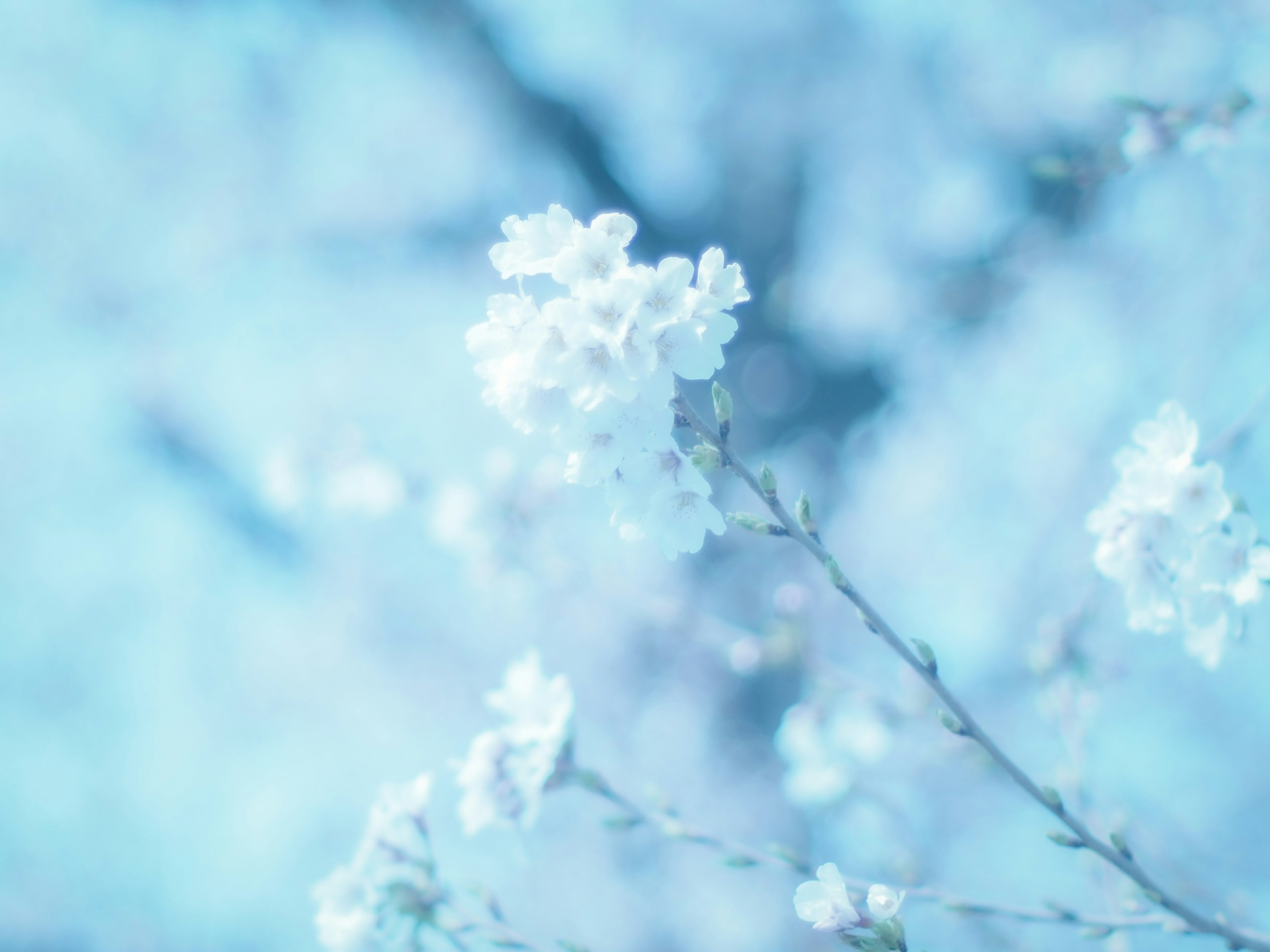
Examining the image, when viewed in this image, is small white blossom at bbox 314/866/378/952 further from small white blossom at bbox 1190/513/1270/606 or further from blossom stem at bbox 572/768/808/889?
small white blossom at bbox 1190/513/1270/606

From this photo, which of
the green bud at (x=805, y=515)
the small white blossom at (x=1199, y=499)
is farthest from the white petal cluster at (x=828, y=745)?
the green bud at (x=805, y=515)

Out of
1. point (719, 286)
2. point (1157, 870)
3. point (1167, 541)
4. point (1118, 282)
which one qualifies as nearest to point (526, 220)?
point (719, 286)

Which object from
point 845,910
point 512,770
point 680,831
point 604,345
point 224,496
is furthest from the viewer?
point 224,496

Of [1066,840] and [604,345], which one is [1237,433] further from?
[604,345]

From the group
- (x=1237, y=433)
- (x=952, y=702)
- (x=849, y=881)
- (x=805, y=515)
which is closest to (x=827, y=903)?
(x=849, y=881)

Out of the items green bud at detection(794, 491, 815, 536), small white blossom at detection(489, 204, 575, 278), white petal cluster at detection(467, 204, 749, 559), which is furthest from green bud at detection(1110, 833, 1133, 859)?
small white blossom at detection(489, 204, 575, 278)

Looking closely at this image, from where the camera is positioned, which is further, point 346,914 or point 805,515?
point 346,914

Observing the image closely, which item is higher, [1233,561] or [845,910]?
[1233,561]
